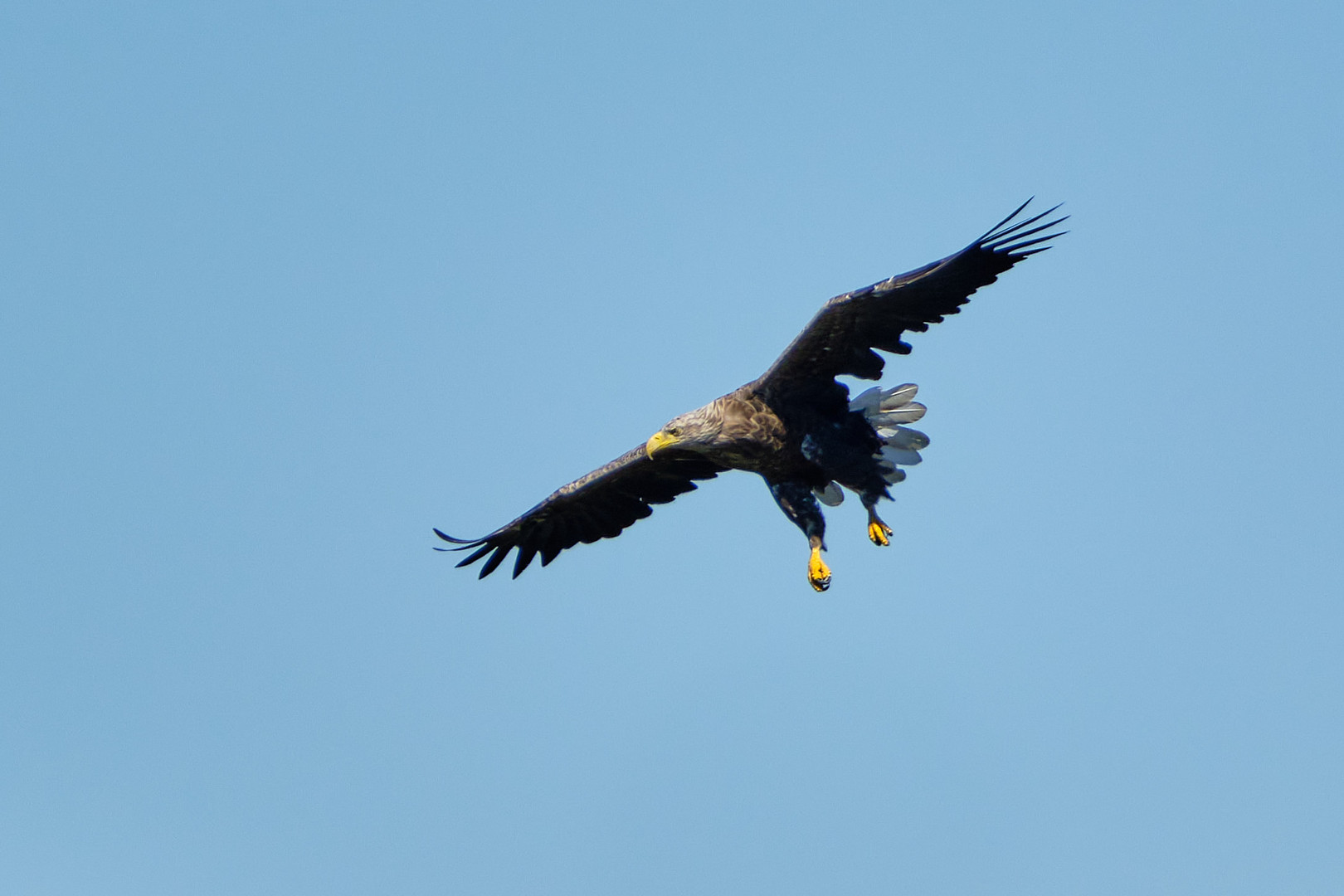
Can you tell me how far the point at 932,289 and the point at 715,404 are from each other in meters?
1.72

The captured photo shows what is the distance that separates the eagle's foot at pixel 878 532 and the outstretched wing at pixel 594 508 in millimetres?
1212

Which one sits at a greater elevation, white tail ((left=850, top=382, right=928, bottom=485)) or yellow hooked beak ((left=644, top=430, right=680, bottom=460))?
yellow hooked beak ((left=644, top=430, right=680, bottom=460))

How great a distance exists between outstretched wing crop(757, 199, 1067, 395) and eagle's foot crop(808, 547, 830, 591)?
1133 mm

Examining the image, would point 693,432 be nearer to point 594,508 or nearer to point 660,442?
point 660,442

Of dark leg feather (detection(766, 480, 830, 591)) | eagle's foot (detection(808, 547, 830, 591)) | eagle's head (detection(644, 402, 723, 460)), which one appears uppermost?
eagle's head (detection(644, 402, 723, 460))

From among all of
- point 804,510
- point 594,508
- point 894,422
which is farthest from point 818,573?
point 594,508

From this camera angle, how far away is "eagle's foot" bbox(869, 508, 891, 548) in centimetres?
1206

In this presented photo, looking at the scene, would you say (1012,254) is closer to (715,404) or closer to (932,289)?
(932,289)

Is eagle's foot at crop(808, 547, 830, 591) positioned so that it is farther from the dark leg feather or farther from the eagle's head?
the eagle's head

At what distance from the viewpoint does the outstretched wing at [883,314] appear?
426 inches

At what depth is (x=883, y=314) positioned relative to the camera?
440 inches

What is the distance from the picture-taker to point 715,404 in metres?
11.9

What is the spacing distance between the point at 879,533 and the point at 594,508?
240 cm

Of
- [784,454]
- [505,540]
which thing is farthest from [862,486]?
[505,540]
